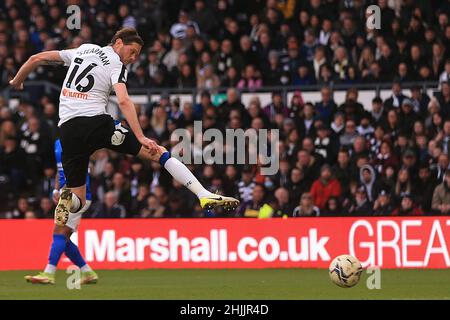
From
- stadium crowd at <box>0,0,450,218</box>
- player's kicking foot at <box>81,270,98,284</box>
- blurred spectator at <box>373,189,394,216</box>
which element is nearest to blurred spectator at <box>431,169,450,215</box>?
stadium crowd at <box>0,0,450,218</box>

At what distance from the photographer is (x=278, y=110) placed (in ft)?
67.8

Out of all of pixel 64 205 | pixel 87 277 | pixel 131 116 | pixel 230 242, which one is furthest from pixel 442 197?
pixel 131 116

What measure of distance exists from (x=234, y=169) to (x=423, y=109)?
11.3 feet

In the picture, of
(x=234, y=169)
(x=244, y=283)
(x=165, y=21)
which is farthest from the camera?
(x=165, y=21)

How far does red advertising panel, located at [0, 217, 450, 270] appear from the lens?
1752 centimetres

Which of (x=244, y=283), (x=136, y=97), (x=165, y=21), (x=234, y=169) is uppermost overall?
(x=165, y=21)

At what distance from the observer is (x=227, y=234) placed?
1812cm

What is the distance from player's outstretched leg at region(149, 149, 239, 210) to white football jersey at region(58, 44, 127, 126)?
929 millimetres

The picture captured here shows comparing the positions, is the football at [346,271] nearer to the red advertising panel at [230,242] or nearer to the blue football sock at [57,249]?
the blue football sock at [57,249]

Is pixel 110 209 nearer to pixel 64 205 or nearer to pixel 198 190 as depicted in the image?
pixel 64 205

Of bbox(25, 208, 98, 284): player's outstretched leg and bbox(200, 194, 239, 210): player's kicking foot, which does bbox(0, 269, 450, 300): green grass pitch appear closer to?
bbox(25, 208, 98, 284): player's outstretched leg
